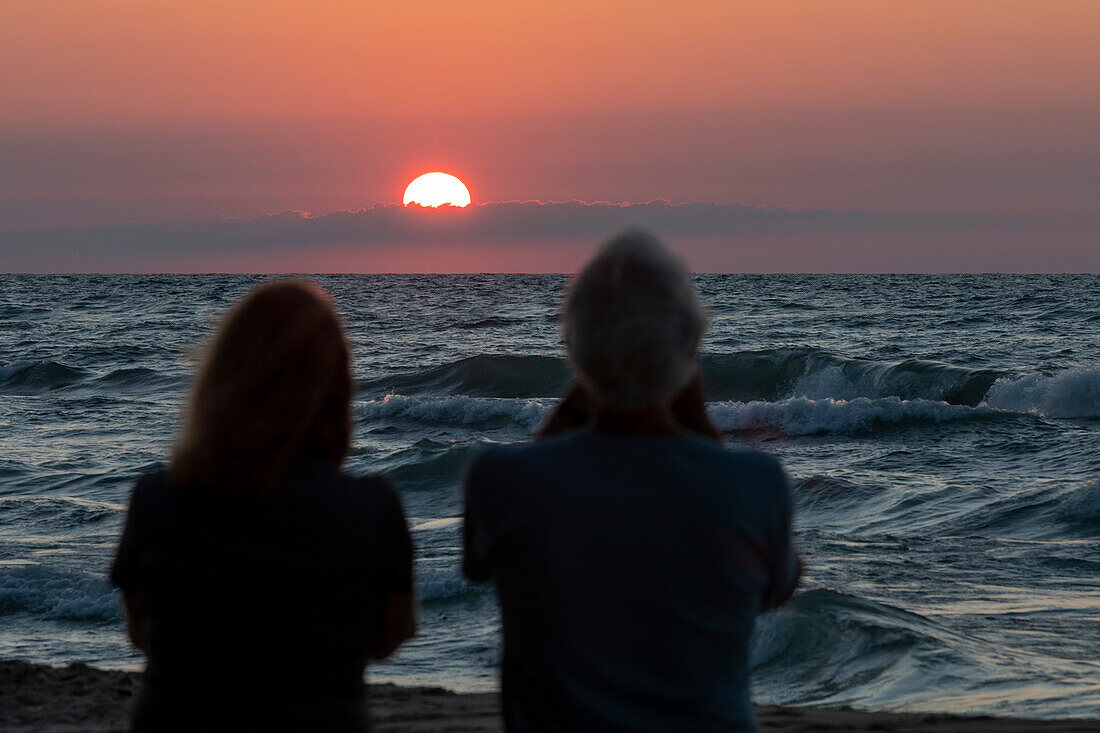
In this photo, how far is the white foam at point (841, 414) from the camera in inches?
634

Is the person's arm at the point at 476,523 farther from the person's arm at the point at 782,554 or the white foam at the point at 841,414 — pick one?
the white foam at the point at 841,414

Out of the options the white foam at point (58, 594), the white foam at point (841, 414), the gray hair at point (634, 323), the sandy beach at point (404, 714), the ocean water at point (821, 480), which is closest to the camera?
the gray hair at point (634, 323)

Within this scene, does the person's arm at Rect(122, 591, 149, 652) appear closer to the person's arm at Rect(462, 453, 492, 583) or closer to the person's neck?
the person's arm at Rect(462, 453, 492, 583)

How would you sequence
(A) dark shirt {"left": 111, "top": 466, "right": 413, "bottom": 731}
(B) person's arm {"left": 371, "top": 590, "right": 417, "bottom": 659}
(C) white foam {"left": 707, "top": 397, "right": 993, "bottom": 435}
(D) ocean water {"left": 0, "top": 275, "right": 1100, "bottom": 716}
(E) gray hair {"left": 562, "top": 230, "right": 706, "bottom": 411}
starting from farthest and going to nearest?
(C) white foam {"left": 707, "top": 397, "right": 993, "bottom": 435}, (D) ocean water {"left": 0, "top": 275, "right": 1100, "bottom": 716}, (B) person's arm {"left": 371, "top": 590, "right": 417, "bottom": 659}, (A) dark shirt {"left": 111, "top": 466, "right": 413, "bottom": 731}, (E) gray hair {"left": 562, "top": 230, "right": 706, "bottom": 411}

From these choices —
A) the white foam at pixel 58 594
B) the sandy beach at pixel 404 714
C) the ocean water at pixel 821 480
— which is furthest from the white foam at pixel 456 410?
the sandy beach at pixel 404 714

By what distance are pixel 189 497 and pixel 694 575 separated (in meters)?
0.85

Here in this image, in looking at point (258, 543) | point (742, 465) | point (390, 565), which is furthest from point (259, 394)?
point (742, 465)

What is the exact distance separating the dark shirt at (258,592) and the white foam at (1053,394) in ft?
55.3

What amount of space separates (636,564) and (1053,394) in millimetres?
18353

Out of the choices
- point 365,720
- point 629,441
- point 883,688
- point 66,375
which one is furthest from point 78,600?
point 66,375

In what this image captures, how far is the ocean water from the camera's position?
5.54 m

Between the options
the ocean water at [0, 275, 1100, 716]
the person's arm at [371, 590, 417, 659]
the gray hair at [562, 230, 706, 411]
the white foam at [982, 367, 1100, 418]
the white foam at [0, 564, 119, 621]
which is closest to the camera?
the gray hair at [562, 230, 706, 411]

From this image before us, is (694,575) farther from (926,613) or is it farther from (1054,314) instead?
(1054,314)

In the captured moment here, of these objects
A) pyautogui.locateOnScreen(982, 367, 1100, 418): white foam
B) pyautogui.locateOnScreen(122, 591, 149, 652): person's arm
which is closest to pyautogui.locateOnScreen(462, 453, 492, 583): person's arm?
pyautogui.locateOnScreen(122, 591, 149, 652): person's arm
